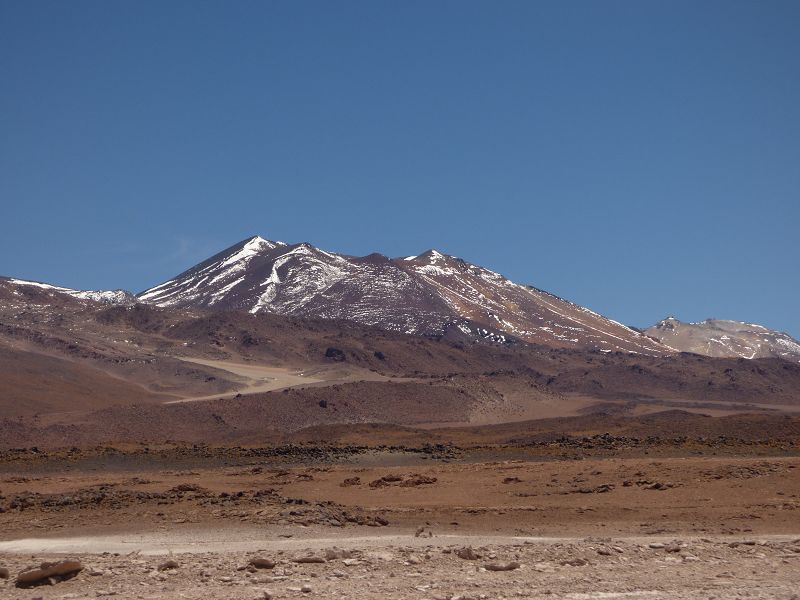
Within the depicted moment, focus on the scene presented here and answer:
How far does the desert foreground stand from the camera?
13906 millimetres

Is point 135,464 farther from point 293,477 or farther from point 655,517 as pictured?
point 655,517

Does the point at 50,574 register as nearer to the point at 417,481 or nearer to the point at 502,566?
the point at 502,566

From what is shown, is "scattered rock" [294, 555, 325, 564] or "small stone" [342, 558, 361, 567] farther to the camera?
"scattered rock" [294, 555, 325, 564]

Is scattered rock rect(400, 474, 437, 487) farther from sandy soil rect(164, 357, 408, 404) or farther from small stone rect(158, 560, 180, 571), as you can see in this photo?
sandy soil rect(164, 357, 408, 404)

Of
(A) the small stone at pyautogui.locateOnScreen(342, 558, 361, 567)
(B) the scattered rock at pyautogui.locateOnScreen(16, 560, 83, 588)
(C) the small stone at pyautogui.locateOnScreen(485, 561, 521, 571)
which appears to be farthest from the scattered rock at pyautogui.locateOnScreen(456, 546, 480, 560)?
(B) the scattered rock at pyautogui.locateOnScreen(16, 560, 83, 588)

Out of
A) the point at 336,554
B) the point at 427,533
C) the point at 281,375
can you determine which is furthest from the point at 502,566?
the point at 281,375

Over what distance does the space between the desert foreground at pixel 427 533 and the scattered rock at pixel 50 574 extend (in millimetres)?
47

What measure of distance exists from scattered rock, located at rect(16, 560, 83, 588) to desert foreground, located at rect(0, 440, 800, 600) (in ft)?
0.15

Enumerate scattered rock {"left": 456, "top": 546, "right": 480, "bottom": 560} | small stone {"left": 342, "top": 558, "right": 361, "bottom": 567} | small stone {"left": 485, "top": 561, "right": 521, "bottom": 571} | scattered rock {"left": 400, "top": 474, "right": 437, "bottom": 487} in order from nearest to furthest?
small stone {"left": 485, "top": 561, "right": 521, "bottom": 571}, small stone {"left": 342, "top": 558, "right": 361, "bottom": 567}, scattered rock {"left": 456, "top": 546, "right": 480, "bottom": 560}, scattered rock {"left": 400, "top": 474, "right": 437, "bottom": 487}

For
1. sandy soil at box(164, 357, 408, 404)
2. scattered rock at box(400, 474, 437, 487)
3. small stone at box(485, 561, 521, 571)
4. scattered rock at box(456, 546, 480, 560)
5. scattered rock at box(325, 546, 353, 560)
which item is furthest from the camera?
sandy soil at box(164, 357, 408, 404)

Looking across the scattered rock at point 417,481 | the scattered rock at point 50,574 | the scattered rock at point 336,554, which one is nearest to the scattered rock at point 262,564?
the scattered rock at point 336,554

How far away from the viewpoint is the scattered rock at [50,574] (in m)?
13.9

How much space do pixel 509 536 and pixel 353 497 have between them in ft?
28.6

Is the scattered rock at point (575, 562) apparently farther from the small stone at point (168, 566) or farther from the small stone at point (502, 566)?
the small stone at point (168, 566)
